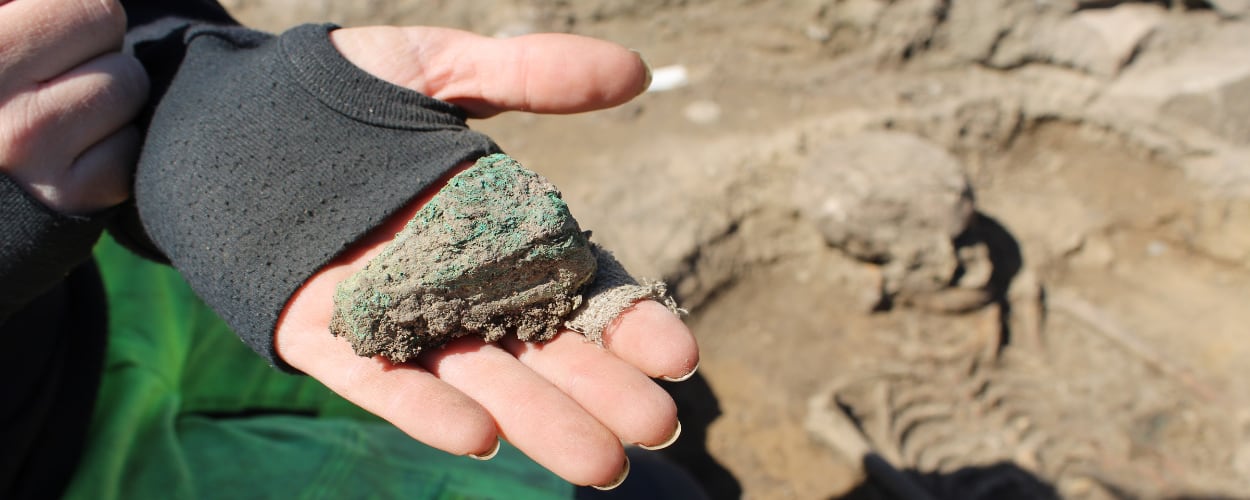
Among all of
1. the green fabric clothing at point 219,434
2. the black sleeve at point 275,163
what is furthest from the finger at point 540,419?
the green fabric clothing at point 219,434

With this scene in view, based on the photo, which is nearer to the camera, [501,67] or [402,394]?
[402,394]

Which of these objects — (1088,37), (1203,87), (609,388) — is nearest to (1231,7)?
(1203,87)

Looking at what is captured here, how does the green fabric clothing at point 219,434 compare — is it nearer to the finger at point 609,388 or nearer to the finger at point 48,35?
the finger at point 609,388

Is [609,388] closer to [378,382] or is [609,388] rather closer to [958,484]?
[378,382]

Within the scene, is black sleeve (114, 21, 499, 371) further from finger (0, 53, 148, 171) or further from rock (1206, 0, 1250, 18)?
rock (1206, 0, 1250, 18)

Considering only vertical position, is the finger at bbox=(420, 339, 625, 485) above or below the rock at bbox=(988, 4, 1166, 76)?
above

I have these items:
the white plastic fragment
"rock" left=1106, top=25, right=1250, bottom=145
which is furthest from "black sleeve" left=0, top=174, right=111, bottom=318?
"rock" left=1106, top=25, right=1250, bottom=145
